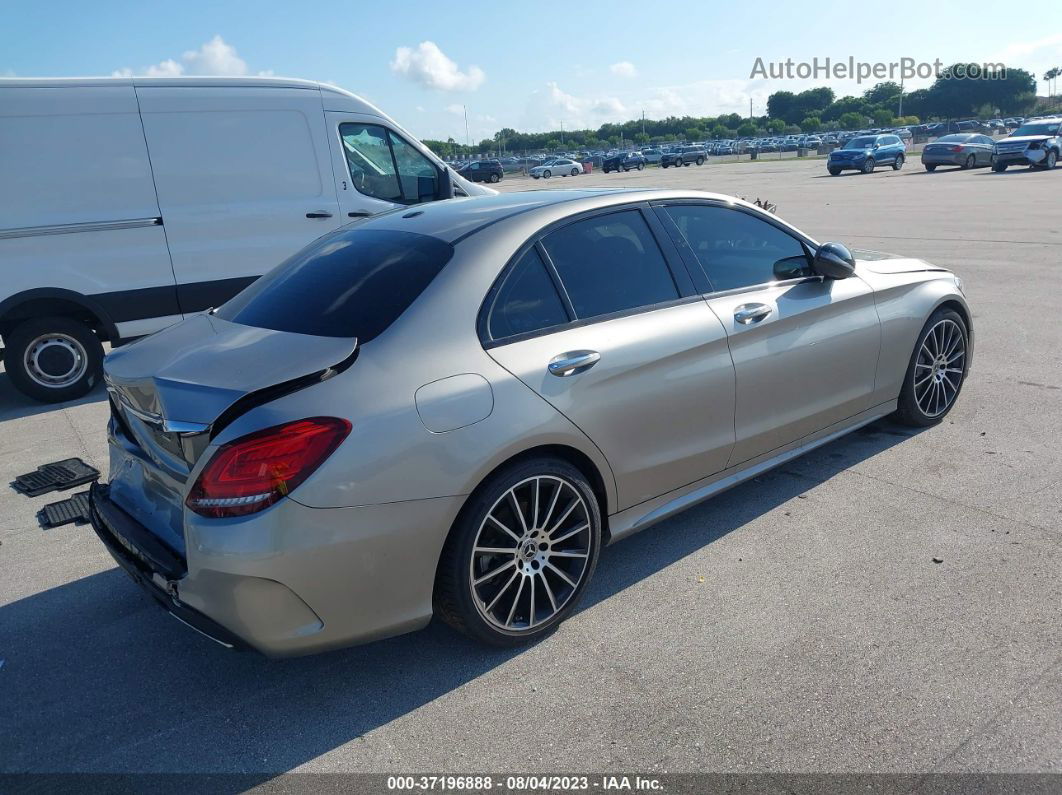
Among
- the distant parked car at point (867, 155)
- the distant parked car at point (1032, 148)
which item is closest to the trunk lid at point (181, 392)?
the distant parked car at point (1032, 148)

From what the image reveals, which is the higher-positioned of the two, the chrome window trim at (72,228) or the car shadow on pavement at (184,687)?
the chrome window trim at (72,228)

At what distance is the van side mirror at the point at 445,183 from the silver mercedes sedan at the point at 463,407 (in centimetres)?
465

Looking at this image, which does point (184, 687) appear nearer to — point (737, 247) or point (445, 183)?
point (737, 247)

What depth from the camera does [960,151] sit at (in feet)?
112

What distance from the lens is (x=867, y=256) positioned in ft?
16.9

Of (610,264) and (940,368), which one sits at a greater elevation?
(610,264)

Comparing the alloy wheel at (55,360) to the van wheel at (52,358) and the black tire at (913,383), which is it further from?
the black tire at (913,383)

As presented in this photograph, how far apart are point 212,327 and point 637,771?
2.39 m

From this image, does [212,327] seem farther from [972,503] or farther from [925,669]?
[972,503]

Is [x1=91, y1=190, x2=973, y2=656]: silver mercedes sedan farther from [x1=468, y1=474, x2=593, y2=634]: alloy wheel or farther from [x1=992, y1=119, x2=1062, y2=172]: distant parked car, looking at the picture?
[x1=992, y1=119, x2=1062, y2=172]: distant parked car

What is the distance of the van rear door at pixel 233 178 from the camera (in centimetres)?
735

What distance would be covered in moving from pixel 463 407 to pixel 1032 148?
34.8 meters

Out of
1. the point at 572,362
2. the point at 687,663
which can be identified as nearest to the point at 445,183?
the point at 572,362

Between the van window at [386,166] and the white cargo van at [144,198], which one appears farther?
the van window at [386,166]
